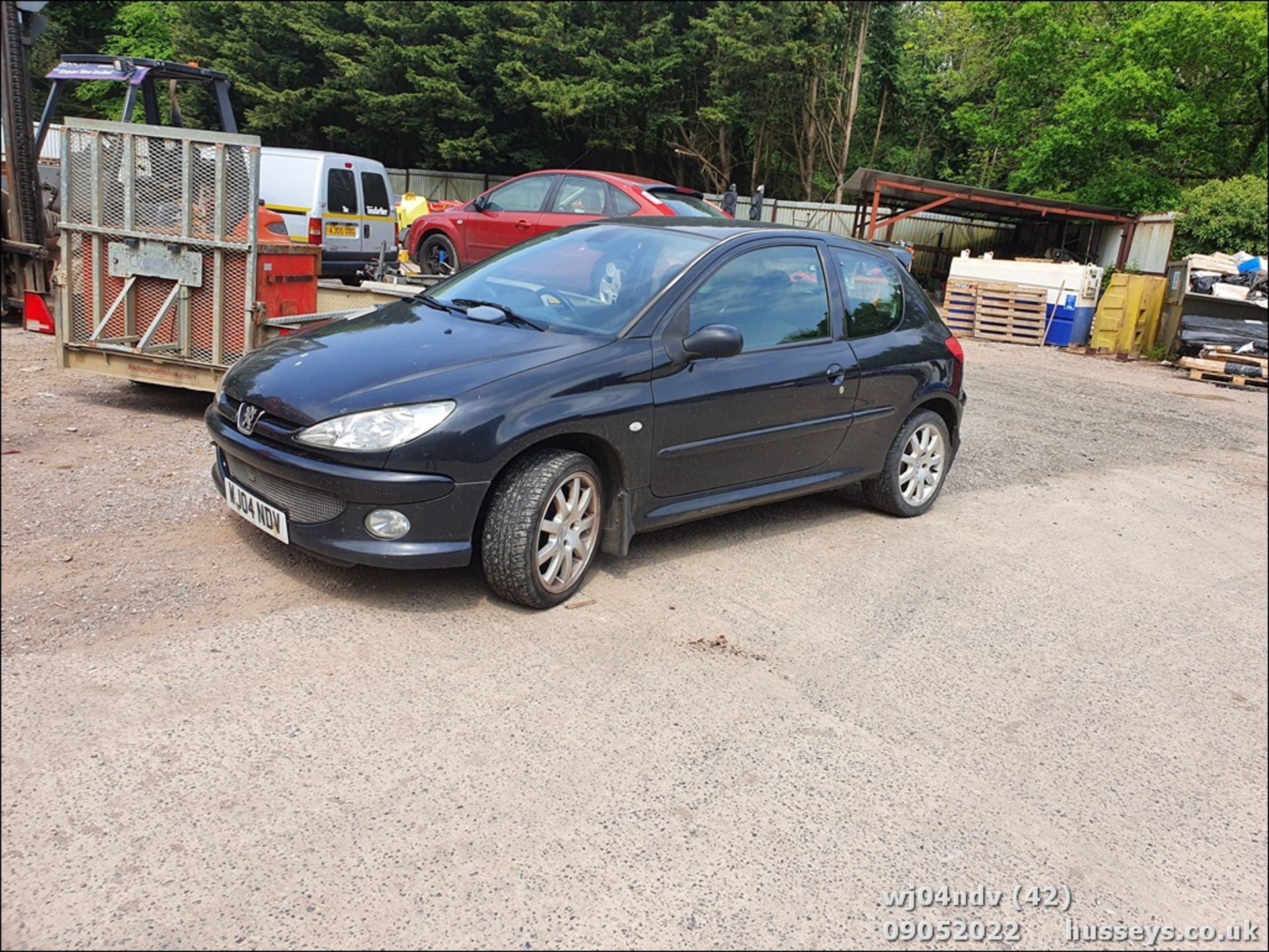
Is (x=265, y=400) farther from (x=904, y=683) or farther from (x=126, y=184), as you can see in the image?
(x=126, y=184)

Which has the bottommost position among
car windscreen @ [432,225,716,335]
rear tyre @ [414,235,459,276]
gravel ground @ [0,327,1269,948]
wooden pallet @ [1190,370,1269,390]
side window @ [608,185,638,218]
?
gravel ground @ [0,327,1269,948]

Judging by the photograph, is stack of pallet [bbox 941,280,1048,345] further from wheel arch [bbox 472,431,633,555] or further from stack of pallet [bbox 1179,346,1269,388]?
wheel arch [bbox 472,431,633,555]

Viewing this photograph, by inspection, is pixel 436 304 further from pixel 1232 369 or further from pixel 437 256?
pixel 1232 369

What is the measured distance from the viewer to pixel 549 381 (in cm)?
417

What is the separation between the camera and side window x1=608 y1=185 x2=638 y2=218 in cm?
1120

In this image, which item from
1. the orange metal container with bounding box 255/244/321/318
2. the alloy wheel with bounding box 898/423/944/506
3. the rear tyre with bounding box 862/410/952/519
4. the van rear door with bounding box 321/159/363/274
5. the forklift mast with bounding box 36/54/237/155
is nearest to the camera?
the rear tyre with bounding box 862/410/952/519

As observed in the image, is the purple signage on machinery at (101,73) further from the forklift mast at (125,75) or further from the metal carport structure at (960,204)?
the metal carport structure at (960,204)

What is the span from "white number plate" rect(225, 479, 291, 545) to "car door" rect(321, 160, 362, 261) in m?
10.5

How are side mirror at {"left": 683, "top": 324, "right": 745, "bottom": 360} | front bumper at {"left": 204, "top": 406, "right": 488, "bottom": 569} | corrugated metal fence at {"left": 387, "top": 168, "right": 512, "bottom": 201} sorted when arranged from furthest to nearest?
1. corrugated metal fence at {"left": 387, "top": 168, "right": 512, "bottom": 201}
2. side mirror at {"left": 683, "top": 324, "right": 745, "bottom": 360}
3. front bumper at {"left": 204, "top": 406, "right": 488, "bottom": 569}

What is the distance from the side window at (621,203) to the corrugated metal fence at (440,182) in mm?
24800

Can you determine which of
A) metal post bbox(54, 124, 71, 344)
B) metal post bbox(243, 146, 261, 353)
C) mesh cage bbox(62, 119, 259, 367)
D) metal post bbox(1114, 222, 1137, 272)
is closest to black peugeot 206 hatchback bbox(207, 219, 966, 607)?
metal post bbox(243, 146, 261, 353)

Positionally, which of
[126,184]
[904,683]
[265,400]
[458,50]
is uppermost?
[458,50]

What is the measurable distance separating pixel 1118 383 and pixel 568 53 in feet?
69.4

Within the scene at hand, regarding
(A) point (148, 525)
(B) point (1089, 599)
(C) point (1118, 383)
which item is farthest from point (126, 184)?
(C) point (1118, 383)
